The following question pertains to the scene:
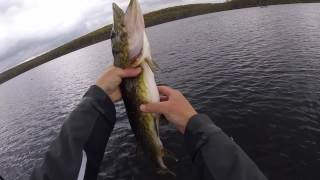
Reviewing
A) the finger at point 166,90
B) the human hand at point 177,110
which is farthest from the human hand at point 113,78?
the human hand at point 177,110

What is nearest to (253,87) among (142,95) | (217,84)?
(217,84)

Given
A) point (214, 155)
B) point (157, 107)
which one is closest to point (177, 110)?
point (157, 107)

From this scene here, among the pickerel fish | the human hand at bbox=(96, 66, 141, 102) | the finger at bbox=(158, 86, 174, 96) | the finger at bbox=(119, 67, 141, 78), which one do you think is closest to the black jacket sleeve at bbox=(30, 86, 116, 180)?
the human hand at bbox=(96, 66, 141, 102)

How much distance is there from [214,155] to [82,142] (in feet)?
5.15

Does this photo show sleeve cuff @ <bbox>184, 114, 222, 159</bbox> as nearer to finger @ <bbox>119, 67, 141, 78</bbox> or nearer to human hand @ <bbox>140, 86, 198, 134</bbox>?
human hand @ <bbox>140, 86, 198, 134</bbox>

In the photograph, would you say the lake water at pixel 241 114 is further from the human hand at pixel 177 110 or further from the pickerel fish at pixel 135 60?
the human hand at pixel 177 110

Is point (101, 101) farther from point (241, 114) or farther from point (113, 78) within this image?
point (241, 114)

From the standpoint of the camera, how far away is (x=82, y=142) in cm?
328

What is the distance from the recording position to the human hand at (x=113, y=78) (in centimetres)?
395

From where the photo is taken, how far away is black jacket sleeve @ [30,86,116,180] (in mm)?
2984

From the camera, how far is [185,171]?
15.1m

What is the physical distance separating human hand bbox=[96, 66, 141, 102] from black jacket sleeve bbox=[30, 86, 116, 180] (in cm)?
16

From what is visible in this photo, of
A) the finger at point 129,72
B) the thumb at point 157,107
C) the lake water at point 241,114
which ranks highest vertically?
the finger at point 129,72

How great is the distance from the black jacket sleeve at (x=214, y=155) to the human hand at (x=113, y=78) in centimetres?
151
